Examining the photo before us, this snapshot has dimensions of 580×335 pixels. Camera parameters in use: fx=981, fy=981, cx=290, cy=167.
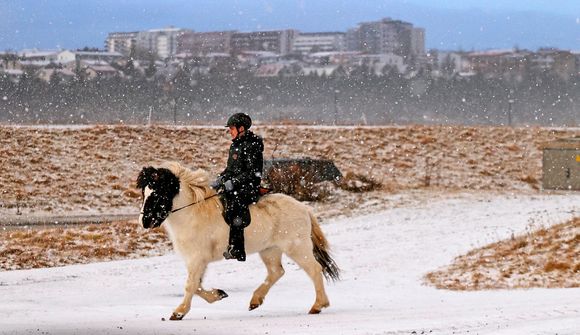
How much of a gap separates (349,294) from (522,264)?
3.50m

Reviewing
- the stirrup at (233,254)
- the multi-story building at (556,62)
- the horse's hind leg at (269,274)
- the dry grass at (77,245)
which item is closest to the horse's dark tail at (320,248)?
the horse's hind leg at (269,274)

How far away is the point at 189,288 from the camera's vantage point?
38.1ft

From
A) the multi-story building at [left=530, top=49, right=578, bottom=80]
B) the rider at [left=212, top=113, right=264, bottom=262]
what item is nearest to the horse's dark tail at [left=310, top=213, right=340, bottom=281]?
the rider at [left=212, top=113, right=264, bottom=262]

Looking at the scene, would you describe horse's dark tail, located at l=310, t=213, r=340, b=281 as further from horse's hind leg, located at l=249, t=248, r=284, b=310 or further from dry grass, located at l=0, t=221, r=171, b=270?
dry grass, located at l=0, t=221, r=171, b=270

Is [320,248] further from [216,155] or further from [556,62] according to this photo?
[556,62]

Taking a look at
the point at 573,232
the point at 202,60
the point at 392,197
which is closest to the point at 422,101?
the point at 202,60

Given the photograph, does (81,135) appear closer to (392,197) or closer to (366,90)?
(392,197)

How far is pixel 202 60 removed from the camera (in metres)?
161

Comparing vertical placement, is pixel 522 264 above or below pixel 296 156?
above

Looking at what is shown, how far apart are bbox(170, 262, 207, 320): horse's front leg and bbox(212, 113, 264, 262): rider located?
45 cm

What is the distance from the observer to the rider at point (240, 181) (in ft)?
38.8

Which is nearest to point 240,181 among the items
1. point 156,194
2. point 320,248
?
point 156,194

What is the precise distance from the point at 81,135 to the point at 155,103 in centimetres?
7195

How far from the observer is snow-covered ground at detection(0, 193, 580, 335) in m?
10.7
